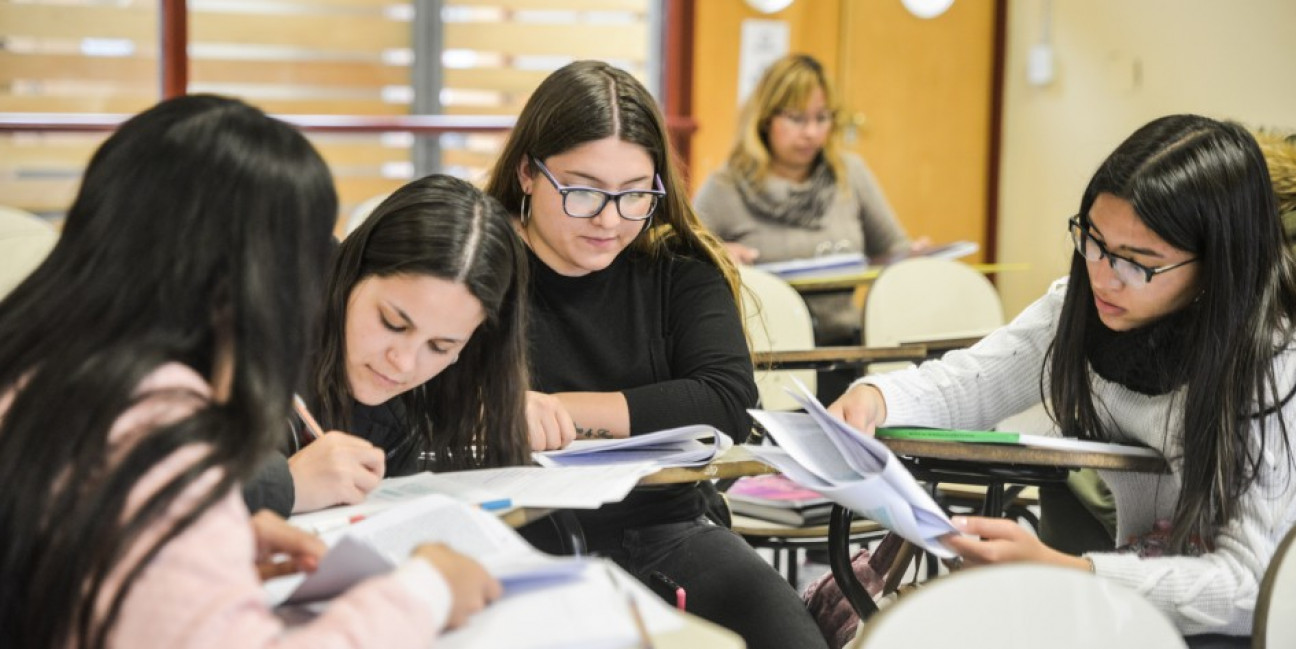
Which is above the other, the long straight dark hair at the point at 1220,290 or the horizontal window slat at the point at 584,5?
the horizontal window slat at the point at 584,5

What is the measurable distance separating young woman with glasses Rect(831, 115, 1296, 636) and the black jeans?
0.26 m

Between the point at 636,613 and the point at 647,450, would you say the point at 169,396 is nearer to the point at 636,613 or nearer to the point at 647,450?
the point at 636,613

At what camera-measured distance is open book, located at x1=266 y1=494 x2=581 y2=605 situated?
1.21 metres

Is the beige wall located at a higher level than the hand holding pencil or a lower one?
higher

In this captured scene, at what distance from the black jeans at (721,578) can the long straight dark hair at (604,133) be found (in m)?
0.49

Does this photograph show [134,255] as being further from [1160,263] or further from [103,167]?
[1160,263]

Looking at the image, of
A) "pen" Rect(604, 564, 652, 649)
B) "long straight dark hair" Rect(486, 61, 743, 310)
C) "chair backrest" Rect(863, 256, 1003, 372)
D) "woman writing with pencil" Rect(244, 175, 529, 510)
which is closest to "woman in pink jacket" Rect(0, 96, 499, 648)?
"pen" Rect(604, 564, 652, 649)

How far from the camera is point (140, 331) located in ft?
3.70

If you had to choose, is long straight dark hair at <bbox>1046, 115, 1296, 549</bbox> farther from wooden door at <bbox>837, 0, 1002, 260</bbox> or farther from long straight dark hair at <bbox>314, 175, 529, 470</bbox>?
wooden door at <bbox>837, 0, 1002, 260</bbox>

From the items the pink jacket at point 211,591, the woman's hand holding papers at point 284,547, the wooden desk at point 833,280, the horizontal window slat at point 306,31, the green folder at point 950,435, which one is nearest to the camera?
the pink jacket at point 211,591

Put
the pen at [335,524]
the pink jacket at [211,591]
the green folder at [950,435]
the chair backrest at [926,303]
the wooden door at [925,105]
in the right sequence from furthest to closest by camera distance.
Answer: the wooden door at [925,105] < the chair backrest at [926,303] < the green folder at [950,435] < the pen at [335,524] < the pink jacket at [211,591]

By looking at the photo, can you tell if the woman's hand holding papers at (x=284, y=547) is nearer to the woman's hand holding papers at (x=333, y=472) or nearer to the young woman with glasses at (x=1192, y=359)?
the woman's hand holding papers at (x=333, y=472)

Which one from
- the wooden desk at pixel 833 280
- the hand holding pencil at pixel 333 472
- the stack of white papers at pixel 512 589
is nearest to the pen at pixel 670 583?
the hand holding pencil at pixel 333 472

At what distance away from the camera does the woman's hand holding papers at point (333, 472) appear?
5.24 feet
